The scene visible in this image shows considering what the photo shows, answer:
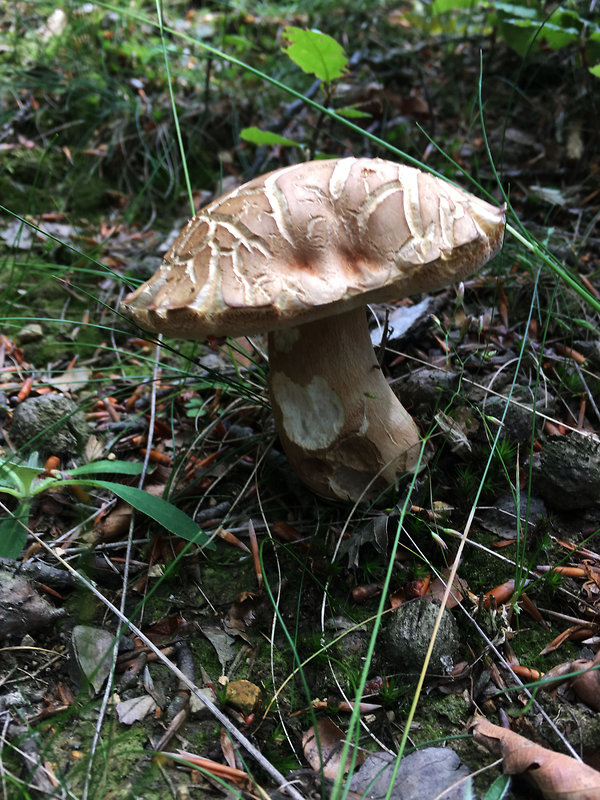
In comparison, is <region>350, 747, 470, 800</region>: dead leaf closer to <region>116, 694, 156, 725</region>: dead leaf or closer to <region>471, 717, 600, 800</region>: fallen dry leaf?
<region>471, 717, 600, 800</region>: fallen dry leaf

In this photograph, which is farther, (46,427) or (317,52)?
(317,52)

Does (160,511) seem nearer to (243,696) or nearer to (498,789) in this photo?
(243,696)

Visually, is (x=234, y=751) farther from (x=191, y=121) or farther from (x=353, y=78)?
(x=353, y=78)

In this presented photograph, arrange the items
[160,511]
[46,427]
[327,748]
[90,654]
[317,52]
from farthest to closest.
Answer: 1. [317,52]
2. [46,427]
3. [160,511]
4. [90,654]
5. [327,748]

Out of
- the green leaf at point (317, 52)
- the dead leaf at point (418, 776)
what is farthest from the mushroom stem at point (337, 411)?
the green leaf at point (317, 52)

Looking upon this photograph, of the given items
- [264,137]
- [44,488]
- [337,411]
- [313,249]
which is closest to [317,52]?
[264,137]

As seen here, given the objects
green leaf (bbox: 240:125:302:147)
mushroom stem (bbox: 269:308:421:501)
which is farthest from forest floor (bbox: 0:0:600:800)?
green leaf (bbox: 240:125:302:147)

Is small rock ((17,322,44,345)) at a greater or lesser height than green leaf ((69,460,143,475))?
lesser
